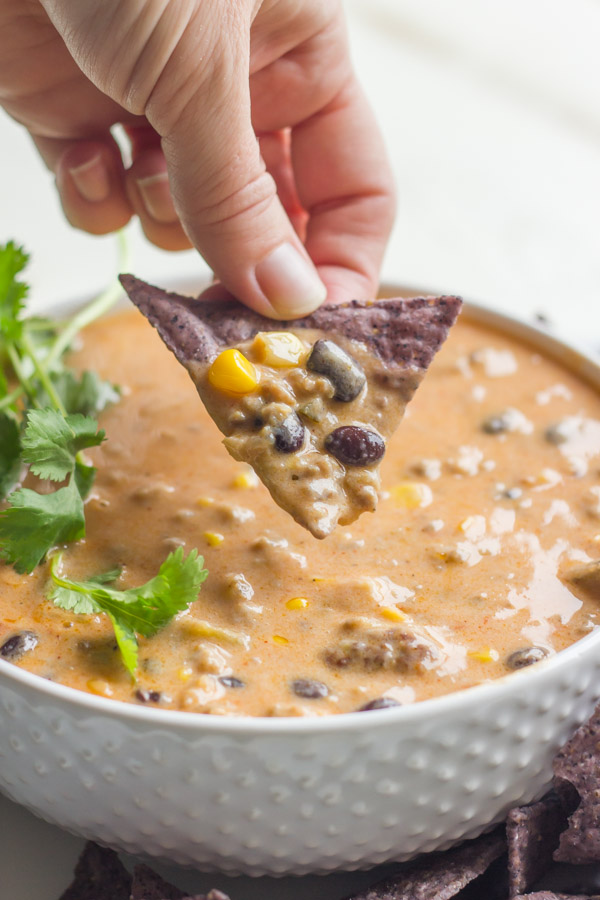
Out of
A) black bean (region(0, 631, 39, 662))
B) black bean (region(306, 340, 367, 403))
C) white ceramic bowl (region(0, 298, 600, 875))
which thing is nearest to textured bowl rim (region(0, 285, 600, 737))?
white ceramic bowl (region(0, 298, 600, 875))

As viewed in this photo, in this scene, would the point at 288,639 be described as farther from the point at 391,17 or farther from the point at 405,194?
the point at 391,17

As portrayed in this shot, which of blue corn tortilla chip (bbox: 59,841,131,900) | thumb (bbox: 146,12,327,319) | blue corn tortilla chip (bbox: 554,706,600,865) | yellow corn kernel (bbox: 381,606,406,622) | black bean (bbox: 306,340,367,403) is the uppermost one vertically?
thumb (bbox: 146,12,327,319)

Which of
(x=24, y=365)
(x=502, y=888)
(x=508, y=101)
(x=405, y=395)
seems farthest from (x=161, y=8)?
(x=508, y=101)

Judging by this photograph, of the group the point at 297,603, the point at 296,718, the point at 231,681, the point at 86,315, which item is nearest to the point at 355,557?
the point at 297,603

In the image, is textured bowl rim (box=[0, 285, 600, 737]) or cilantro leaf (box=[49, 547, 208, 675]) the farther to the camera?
cilantro leaf (box=[49, 547, 208, 675])

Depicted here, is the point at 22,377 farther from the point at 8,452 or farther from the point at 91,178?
the point at 91,178

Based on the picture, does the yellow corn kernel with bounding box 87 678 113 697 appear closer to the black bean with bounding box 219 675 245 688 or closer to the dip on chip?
the black bean with bounding box 219 675 245 688

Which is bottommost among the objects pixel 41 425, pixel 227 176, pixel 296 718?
pixel 296 718
